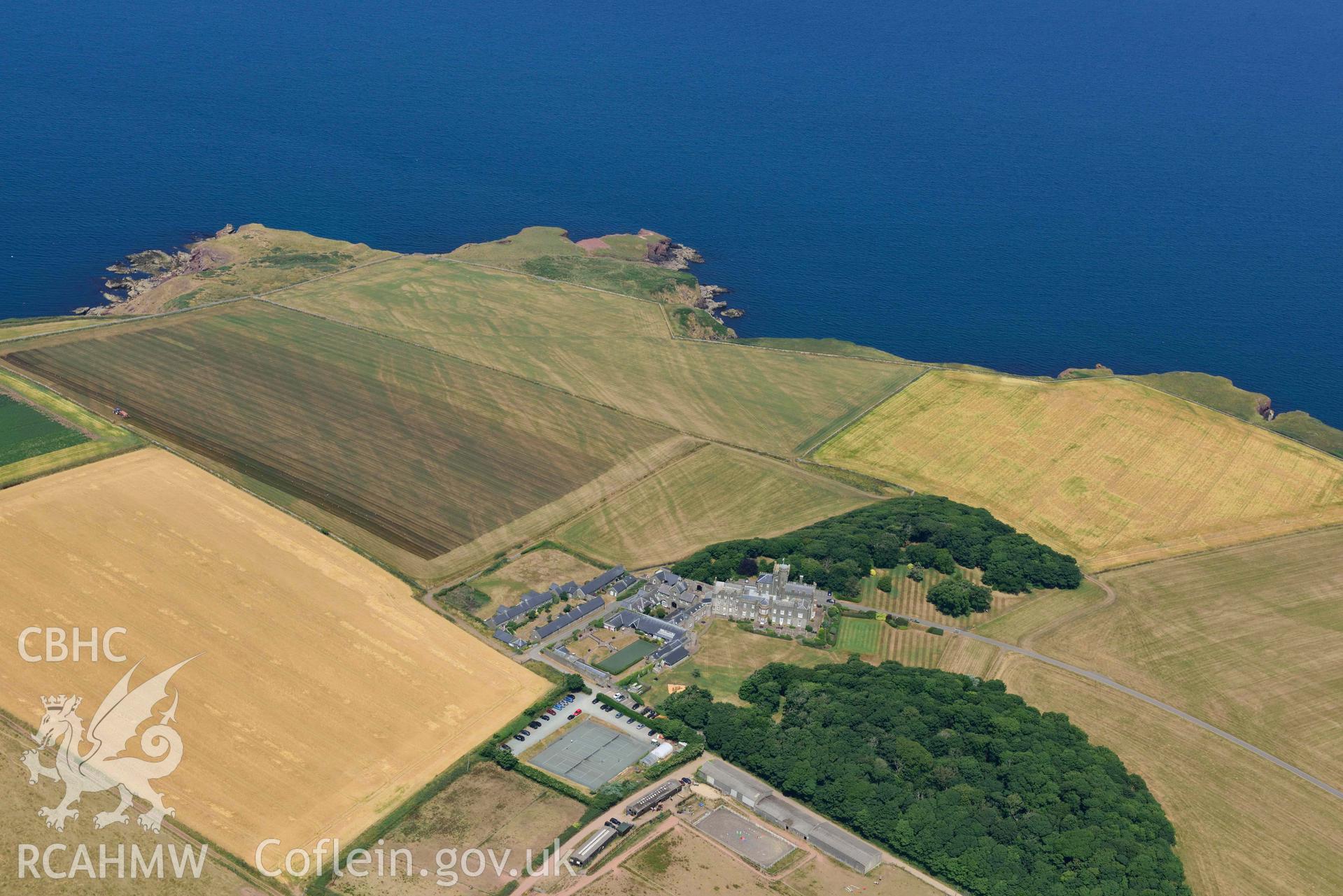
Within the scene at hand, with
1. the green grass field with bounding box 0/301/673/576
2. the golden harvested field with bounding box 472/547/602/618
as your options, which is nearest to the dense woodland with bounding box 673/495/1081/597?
the golden harvested field with bounding box 472/547/602/618

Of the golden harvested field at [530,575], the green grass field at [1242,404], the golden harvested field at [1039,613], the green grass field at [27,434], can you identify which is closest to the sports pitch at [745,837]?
the golden harvested field at [530,575]

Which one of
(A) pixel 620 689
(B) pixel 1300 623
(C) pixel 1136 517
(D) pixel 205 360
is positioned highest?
(D) pixel 205 360

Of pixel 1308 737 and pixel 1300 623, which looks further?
pixel 1300 623

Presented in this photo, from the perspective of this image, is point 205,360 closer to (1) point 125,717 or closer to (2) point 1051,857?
(1) point 125,717

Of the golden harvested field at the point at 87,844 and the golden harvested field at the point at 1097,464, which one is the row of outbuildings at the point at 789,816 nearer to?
the golden harvested field at the point at 87,844

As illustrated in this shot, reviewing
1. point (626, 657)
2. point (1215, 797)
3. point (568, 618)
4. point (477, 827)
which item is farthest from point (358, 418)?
point (1215, 797)

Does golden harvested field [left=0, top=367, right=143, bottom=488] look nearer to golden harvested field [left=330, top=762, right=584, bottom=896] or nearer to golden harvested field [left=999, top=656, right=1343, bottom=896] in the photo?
golden harvested field [left=330, top=762, right=584, bottom=896]

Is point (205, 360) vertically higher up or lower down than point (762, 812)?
higher up

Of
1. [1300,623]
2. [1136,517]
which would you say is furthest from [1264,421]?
[1300,623]
